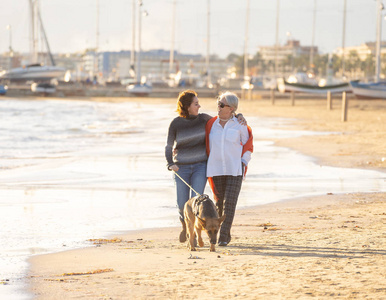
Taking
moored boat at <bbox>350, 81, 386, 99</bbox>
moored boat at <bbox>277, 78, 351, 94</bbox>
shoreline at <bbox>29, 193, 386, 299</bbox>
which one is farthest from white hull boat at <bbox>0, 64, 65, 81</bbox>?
shoreline at <bbox>29, 193, 386, 299</bbox>

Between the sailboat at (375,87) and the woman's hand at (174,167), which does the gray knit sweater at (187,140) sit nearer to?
the woman's hand at (174,167)

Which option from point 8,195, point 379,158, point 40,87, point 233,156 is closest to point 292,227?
point 233,156

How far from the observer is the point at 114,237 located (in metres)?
8.74

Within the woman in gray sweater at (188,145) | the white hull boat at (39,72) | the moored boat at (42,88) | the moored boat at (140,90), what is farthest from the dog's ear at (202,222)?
the white hull boat at (39,72)

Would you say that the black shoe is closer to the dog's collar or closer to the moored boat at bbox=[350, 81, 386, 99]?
the dog's collar

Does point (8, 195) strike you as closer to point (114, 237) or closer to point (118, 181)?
point (118, 181)

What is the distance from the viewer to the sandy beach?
5.86 m

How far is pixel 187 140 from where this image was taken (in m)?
7.72

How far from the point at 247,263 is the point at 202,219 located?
25.1 inches

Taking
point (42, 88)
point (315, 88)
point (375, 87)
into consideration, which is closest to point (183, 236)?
point (375, 87)

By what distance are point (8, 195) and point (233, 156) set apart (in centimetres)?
562

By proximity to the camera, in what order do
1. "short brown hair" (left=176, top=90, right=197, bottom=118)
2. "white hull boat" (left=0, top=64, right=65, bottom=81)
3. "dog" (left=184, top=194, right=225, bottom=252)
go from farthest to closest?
"white hull boat" (left=0, top=64, right=65, bottom=81), "short brown hair" (left=176, top=90, right=197, bottom=118), "dog" (left=184, top=194, right=225, bottom=252)

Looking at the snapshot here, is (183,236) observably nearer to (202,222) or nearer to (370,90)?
(202,222)

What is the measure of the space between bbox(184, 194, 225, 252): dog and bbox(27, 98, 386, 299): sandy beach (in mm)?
166
